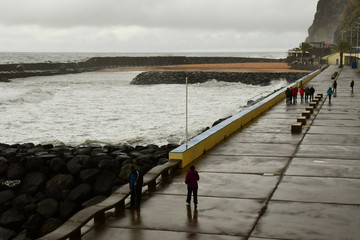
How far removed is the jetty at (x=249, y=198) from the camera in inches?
364

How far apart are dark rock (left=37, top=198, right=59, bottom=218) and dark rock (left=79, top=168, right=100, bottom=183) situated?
202 cm

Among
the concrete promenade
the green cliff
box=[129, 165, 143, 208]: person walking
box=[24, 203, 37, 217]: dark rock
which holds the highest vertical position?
the green cliff

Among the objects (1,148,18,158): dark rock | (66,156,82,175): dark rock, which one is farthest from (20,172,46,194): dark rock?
(1,148,18,158): dark rock

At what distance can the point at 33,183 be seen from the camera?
1590cm

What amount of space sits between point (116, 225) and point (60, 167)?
7868 millimetres

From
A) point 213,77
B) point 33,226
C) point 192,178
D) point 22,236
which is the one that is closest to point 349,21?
point 213,77

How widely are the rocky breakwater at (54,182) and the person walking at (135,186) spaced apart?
2938 millimetres

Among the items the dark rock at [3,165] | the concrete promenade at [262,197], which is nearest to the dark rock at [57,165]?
the dark rock at [3,165]

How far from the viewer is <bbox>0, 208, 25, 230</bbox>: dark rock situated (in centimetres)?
1293

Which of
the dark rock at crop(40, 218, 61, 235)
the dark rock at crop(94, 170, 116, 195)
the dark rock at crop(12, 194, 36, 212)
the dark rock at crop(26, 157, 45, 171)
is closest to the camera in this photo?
the dark rock at crop(40, 218, 61, 235)

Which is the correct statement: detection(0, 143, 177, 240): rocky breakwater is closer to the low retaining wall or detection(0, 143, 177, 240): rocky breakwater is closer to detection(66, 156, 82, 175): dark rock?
detection(66, 156, 82, 175): dark rock

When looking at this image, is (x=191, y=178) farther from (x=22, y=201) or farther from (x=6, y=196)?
(x=6, y=196)

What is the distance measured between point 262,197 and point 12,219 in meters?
6.91

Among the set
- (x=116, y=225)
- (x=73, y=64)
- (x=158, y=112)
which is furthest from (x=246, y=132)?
(x=73, y=64)
